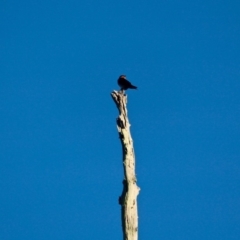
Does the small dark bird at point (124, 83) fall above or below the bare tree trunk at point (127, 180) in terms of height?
above

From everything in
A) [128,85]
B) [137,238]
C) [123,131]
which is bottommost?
[137,238]

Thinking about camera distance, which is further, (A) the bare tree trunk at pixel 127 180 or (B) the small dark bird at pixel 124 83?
(B) the small dark bird at pixel 124 83

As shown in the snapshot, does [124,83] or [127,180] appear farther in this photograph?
[124,83]

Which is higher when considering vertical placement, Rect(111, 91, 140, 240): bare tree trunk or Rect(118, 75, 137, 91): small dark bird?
Rect(118, 75, 137, 91): small dark bird

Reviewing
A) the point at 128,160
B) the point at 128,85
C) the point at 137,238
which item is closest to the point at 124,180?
the point at 128,160

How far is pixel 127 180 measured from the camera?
12023mm

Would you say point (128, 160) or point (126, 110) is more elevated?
point (126, 110)

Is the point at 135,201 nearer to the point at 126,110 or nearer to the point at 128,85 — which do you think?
the point at 126,110

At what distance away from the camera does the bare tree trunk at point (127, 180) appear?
38.7 feet

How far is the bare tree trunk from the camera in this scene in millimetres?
11781

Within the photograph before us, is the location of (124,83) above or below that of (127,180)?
above

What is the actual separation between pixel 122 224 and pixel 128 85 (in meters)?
6.55

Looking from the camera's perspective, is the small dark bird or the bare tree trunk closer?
the bare tree trunk

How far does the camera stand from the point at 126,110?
12.5 meters
